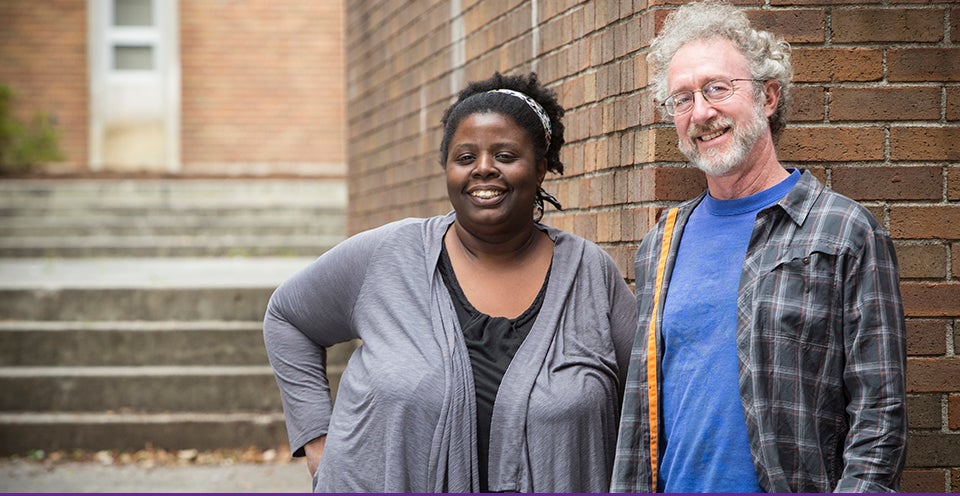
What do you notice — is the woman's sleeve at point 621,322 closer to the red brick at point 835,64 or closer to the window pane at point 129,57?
the red brick at point 835,64

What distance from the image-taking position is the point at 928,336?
357 centimetres

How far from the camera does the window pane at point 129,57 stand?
15.7 m

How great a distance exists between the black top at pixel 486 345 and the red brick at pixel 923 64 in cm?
140

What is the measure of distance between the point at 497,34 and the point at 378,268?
2.42 meters

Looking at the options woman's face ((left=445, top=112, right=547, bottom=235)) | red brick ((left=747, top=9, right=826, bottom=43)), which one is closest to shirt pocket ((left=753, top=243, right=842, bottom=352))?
woman's face ((left=445, top=112, right=547, bottom=235))

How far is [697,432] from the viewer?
8.53 feet

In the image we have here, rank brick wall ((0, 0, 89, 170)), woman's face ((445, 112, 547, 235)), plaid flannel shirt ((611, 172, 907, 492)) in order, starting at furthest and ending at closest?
brick wall ((0, 0, 89, 170)) → woman's face ((445, 112, 547, 235)) → plaid flannel shirt ((611, 172, 907, 492))

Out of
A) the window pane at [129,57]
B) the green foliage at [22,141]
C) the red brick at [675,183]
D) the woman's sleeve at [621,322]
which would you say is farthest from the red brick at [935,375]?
the window pane at [129,57]

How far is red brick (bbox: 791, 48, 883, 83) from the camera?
141 inches

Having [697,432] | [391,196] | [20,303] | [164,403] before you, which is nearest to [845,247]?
[697,432]

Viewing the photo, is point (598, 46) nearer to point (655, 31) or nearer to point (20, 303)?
point (655, 31)

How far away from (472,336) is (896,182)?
4.96ft

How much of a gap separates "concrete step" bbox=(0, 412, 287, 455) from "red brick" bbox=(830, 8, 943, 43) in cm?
475

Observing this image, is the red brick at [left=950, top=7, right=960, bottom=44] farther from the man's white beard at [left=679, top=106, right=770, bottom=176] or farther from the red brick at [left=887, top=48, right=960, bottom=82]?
the man's white beard at [left=679, top=106, right=770, bottom=176]
